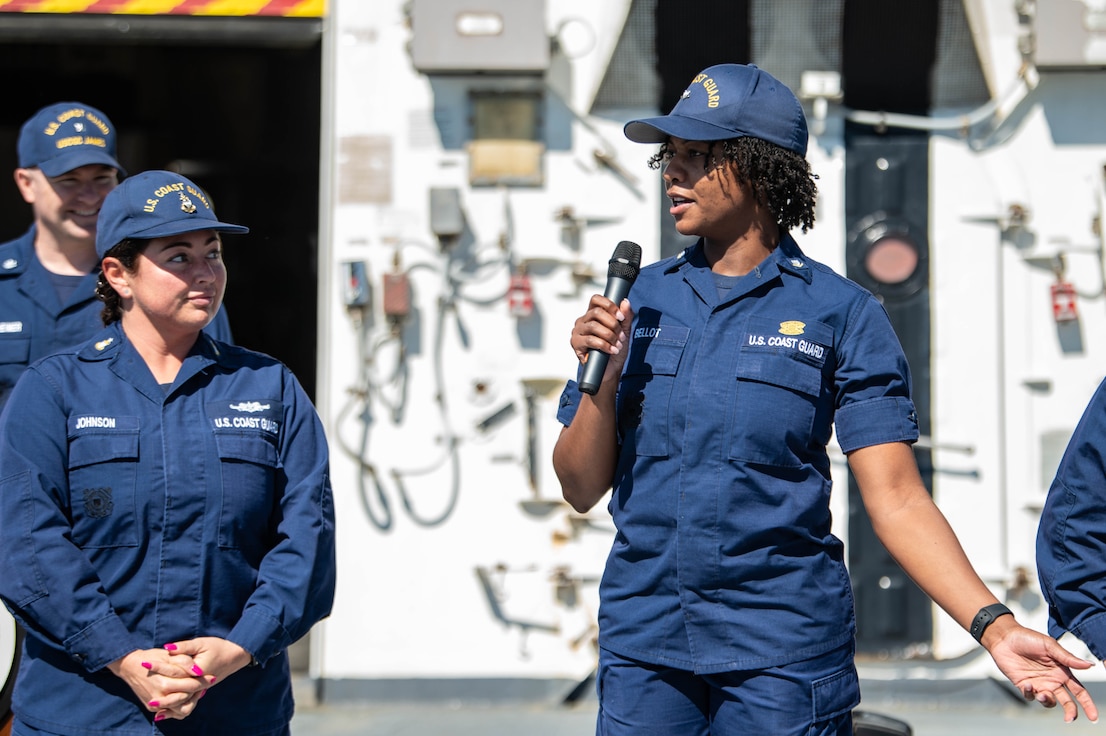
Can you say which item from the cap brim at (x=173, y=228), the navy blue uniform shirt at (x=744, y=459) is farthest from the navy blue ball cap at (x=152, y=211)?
the navy blue uniform shirt at (x=744, y=459)

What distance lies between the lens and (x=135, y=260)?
277 cm

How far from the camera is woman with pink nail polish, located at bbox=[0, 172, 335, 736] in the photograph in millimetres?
2535

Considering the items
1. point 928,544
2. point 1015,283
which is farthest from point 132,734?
point 1015,283

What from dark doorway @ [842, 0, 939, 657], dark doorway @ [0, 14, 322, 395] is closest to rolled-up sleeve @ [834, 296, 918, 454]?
dark doorway @ [842, 0, 939, 657]

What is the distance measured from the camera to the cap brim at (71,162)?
3.81 m

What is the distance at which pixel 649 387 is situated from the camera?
260 centimetres

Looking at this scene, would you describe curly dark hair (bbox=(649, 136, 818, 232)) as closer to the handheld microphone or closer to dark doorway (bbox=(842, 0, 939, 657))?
the handheld microphone

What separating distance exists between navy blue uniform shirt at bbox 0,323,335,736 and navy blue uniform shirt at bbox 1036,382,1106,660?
4.72 ft

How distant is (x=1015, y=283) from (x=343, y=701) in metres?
3.22

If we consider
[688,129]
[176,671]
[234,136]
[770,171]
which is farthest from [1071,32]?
[234,136]

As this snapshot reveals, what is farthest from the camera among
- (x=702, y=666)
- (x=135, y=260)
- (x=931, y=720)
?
(x=931, y=720)

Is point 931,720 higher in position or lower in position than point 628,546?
lower

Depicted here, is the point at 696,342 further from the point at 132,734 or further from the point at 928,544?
the point at 132,734

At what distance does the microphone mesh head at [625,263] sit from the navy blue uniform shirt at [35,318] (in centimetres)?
150
